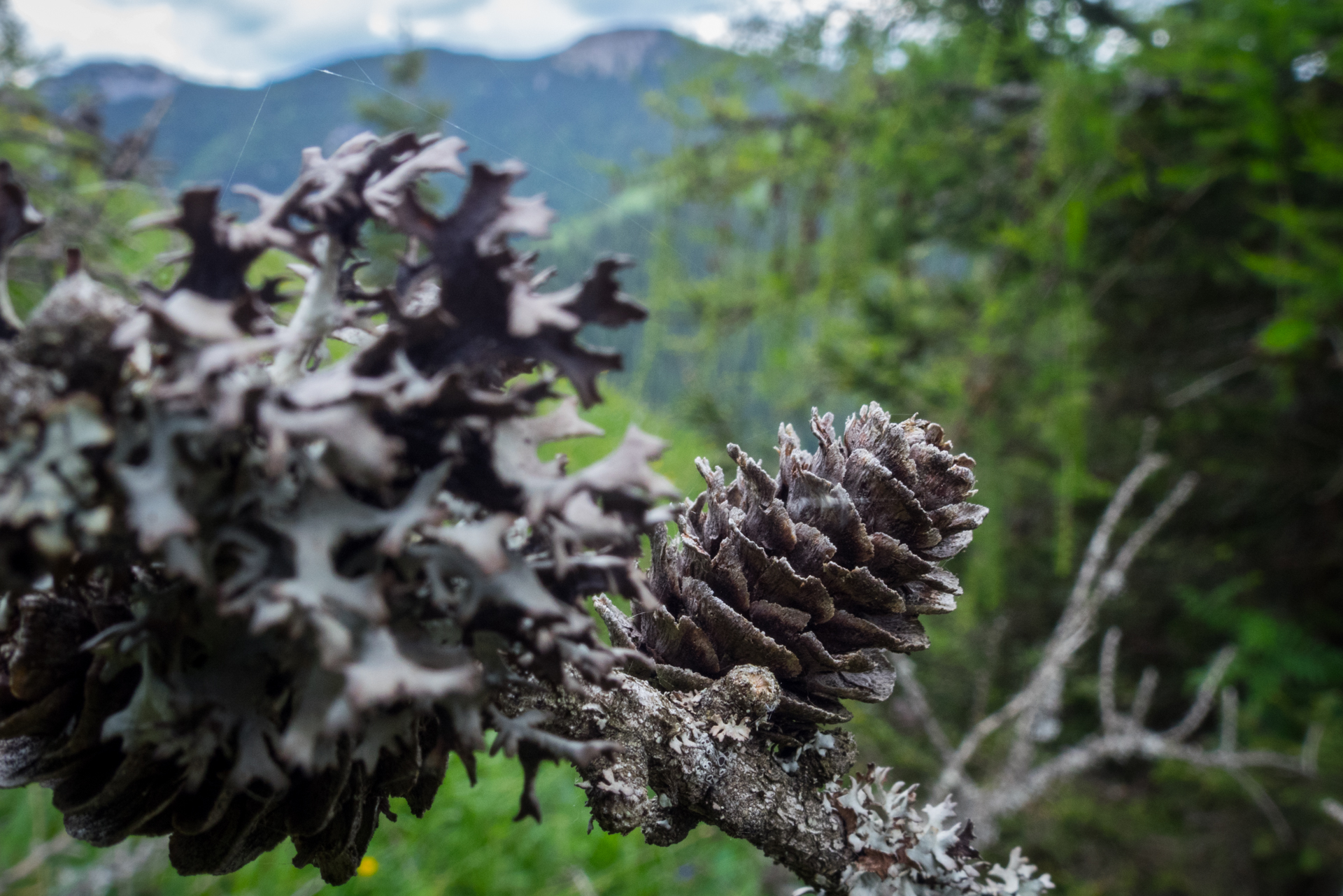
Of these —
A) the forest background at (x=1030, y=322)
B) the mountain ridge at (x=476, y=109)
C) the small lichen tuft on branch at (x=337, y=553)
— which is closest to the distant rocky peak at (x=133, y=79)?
the mountain ridge at (x=476, y=109)

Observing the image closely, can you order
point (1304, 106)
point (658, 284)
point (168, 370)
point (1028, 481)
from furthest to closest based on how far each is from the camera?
point (1028, 481) → point (658, 284) → point (1304, 106) → point (168, 370)

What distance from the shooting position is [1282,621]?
294cm

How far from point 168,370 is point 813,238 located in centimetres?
267

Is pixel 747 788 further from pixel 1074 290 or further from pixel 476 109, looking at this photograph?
pixel 1074 290

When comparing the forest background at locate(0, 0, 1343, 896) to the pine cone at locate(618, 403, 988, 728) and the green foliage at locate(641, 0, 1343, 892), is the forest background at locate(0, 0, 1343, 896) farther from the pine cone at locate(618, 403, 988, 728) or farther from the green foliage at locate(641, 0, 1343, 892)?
the pine cone at locate(618, 403, 988, 728)

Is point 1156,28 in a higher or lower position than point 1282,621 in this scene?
higher

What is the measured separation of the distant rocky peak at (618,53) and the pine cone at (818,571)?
217 cm

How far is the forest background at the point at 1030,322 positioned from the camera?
6.88ft

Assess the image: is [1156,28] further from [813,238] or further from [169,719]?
[169,719]

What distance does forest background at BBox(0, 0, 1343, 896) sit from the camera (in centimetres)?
210

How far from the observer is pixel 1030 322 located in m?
2.32

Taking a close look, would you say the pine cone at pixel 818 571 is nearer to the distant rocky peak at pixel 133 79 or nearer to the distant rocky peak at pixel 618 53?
the distant rocky peak at pixel 133 79

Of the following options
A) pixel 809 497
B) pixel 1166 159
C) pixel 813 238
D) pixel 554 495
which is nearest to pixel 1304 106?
pixel 1166 159

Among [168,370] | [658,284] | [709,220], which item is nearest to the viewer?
[168,370]
